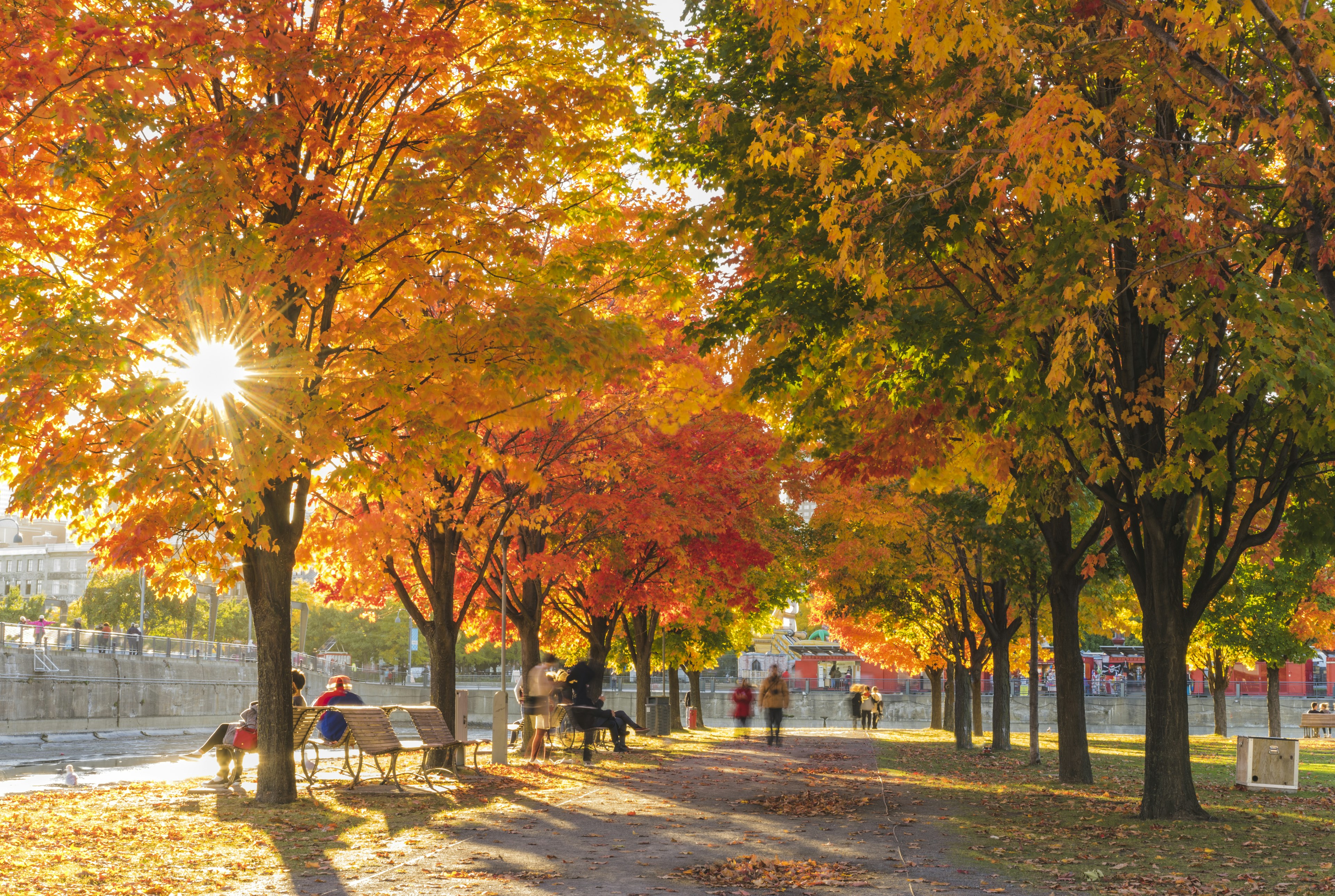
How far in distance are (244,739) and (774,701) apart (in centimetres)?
1797

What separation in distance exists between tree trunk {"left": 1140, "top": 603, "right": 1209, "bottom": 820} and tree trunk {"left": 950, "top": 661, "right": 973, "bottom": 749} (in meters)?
16.6

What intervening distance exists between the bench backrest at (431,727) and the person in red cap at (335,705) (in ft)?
2.73

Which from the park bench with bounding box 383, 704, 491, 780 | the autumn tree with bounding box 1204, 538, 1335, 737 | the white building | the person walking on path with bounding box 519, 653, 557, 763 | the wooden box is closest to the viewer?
the park bench with bounding box 383, 704, 491, 780

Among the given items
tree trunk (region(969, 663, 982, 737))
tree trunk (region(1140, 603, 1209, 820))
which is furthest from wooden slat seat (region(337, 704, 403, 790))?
tree trunk (region(969, 663, 982, 737))

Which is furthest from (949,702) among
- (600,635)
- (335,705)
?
(335,705)

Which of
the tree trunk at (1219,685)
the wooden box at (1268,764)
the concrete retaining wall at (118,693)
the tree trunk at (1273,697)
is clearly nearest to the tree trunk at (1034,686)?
the wooden box at (1268,764)

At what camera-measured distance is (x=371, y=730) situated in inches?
553

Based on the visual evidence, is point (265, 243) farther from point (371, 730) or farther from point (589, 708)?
point (589, 708)

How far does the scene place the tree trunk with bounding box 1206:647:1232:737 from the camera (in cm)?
4412

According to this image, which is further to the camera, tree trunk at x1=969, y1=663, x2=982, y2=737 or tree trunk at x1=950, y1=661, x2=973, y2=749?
tree trunk at x1=969, y1=663, x2=982, y2=737

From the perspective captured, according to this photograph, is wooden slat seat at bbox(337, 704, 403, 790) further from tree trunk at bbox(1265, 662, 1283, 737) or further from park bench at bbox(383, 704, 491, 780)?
tree trunk at bbox(1265, 662, 1283, 737)

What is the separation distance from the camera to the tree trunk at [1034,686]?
21297mm

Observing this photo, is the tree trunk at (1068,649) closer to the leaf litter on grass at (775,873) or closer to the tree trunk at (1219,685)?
the leaf litter on grass at (775,873)

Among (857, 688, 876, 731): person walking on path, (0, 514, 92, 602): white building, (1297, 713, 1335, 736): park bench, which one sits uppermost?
(0, 514, 92, 602): white building
